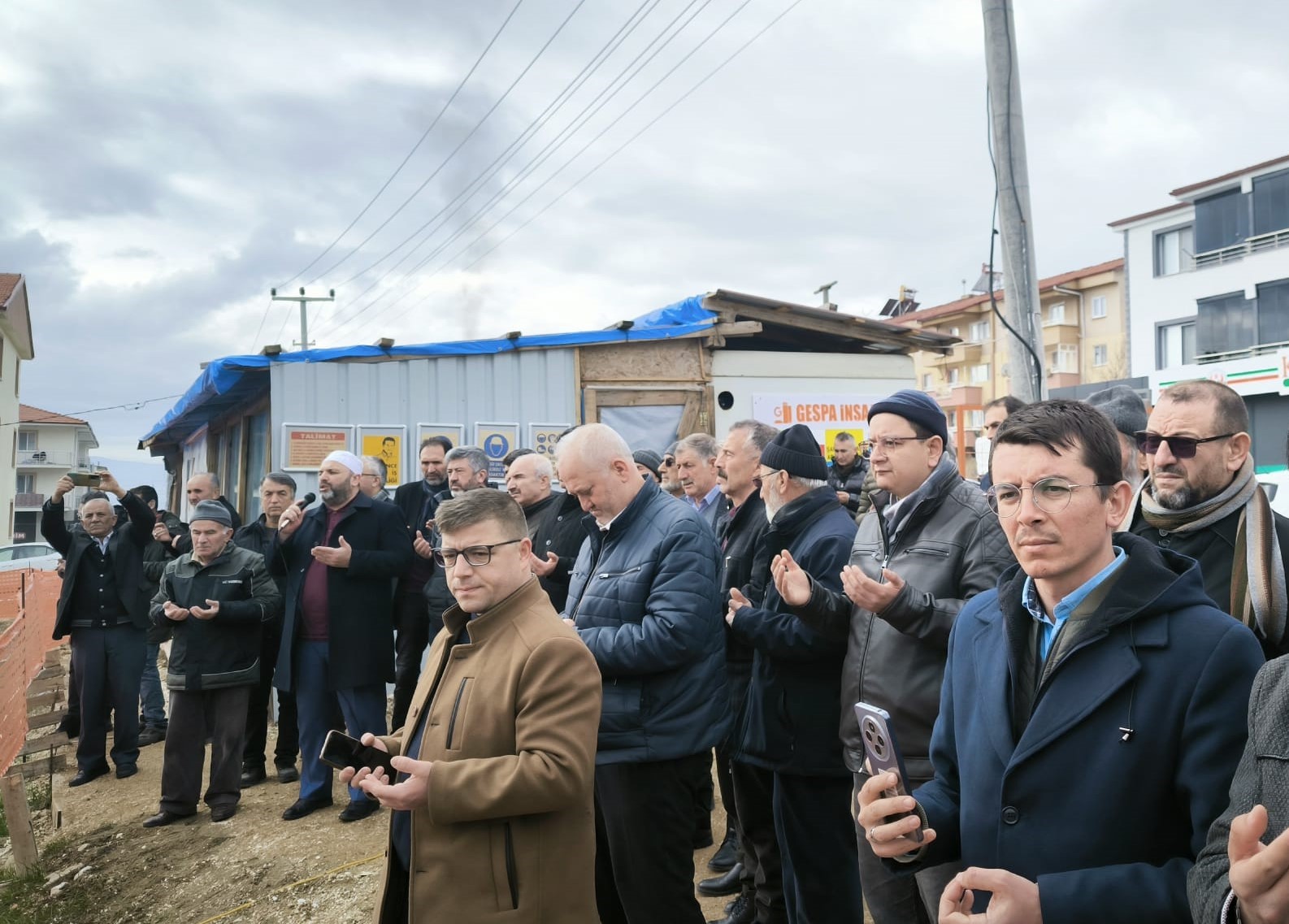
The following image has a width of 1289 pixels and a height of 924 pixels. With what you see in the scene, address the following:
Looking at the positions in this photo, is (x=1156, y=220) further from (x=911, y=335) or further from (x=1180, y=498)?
(x=1180, y=498)

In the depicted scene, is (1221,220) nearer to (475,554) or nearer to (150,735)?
(150,735)

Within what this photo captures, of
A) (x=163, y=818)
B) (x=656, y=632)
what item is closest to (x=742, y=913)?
(x=656, y=632)

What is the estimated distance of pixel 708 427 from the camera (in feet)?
34.5

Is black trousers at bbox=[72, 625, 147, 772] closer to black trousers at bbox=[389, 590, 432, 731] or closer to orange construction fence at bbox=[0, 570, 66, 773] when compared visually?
orange construction fence at bbox=[0, 570, 66, 773]

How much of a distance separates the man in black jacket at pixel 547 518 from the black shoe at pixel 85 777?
475 centimetres

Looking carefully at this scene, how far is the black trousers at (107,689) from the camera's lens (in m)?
7.43

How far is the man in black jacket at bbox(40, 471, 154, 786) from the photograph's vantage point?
745 cm

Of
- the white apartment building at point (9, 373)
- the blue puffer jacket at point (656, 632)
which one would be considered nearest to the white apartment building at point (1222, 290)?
the blue puffer jacket at point (656, 632)

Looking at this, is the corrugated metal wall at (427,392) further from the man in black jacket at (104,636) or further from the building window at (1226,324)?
the building window at (1226,324)

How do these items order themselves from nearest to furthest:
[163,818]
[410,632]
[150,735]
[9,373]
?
[163,818] → [410,632] → [150,735] → [9,373]

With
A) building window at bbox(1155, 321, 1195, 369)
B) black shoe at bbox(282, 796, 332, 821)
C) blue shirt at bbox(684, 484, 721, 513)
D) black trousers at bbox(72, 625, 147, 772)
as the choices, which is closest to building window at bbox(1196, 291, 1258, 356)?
building window at bbox(1155, 321, 1195, 369)

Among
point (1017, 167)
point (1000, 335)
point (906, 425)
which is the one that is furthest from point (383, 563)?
point (1000, 335)

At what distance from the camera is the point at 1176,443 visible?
123 inches

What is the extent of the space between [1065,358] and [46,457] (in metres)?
64.5
